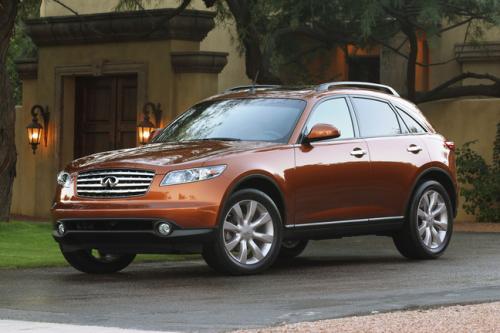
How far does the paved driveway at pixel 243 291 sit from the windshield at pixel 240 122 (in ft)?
4.30

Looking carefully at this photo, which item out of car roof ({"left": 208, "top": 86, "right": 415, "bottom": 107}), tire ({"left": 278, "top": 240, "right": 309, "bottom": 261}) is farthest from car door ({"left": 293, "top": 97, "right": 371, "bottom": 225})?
tire ({"left": 278, "top": 240, "right": 309, "bottom": 261})

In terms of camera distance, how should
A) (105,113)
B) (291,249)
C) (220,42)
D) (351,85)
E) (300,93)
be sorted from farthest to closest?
(220,42)
(105,113)
(291,249)
(351,85)
(300,93)

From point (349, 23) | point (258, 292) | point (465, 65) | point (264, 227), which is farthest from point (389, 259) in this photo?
point (465, 65)

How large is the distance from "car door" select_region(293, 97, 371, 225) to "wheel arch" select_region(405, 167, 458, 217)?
2.55ft

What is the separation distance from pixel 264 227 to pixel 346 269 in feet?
4.27

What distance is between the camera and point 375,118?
570 inches

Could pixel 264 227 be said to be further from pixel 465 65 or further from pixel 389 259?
pixel 465 65

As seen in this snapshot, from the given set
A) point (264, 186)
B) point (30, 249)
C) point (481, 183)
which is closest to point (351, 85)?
point (264, 186)

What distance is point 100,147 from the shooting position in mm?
25594

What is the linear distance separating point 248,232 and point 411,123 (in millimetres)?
3164

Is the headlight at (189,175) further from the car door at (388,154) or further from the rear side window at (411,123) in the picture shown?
the rear side window at (411,123)

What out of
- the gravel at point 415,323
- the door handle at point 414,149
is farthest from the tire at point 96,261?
the gravel at point 415,323

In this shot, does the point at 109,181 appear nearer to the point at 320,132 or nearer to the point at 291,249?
the point at 320,132

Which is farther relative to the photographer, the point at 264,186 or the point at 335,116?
the point at 335,116
